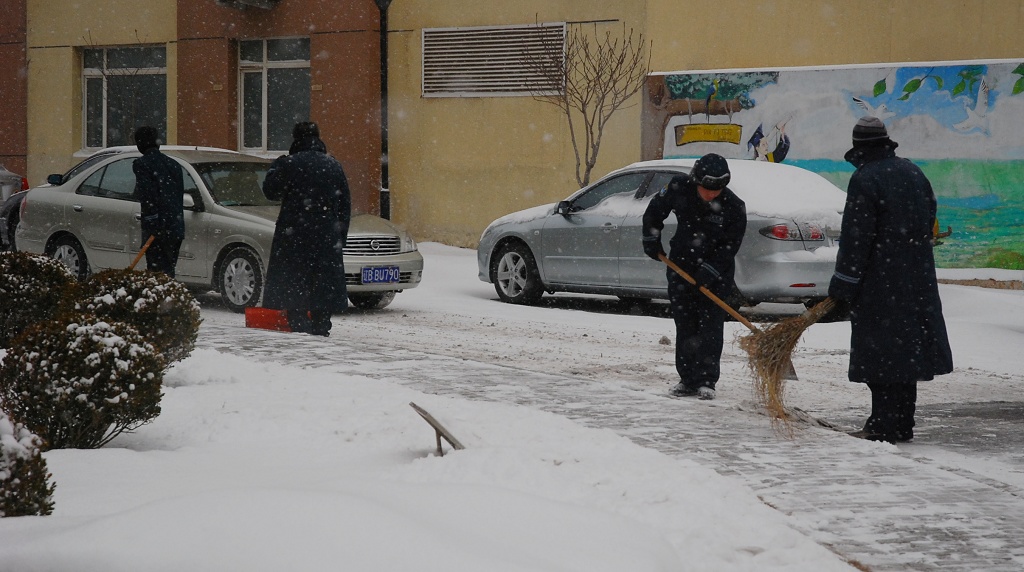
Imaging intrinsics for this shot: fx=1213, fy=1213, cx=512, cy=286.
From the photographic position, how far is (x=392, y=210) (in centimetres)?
2125

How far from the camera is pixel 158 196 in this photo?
10.5 m

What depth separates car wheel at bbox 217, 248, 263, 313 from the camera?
11969 mm

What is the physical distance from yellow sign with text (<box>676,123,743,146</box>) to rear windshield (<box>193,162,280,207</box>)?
7.65m

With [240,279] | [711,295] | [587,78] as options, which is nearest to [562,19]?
[587,78]

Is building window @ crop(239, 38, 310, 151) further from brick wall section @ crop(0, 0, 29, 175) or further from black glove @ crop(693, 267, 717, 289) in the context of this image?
black glove @ crop(693, 267, 717, 289)

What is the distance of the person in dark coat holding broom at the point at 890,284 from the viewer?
20.9 ft

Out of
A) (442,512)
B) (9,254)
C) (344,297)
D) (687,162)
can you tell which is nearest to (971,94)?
(687,162)

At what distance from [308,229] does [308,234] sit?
4cm

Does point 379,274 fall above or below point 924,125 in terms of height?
below

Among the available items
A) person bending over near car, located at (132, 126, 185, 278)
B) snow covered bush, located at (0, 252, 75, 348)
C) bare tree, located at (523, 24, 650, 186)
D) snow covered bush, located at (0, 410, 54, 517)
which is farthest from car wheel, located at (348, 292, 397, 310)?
snow covered bush, located at (0, 410, 54, 517)

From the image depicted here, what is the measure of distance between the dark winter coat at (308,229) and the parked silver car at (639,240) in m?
3.57

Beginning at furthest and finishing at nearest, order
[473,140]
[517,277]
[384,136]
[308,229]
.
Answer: [384,136] → [473,140] → [517,277] → [308,229]

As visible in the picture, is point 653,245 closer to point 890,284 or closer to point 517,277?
point 890,284

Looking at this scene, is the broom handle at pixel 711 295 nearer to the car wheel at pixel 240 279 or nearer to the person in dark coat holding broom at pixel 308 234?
the person in dark coat holding broom at pixel 308 234
